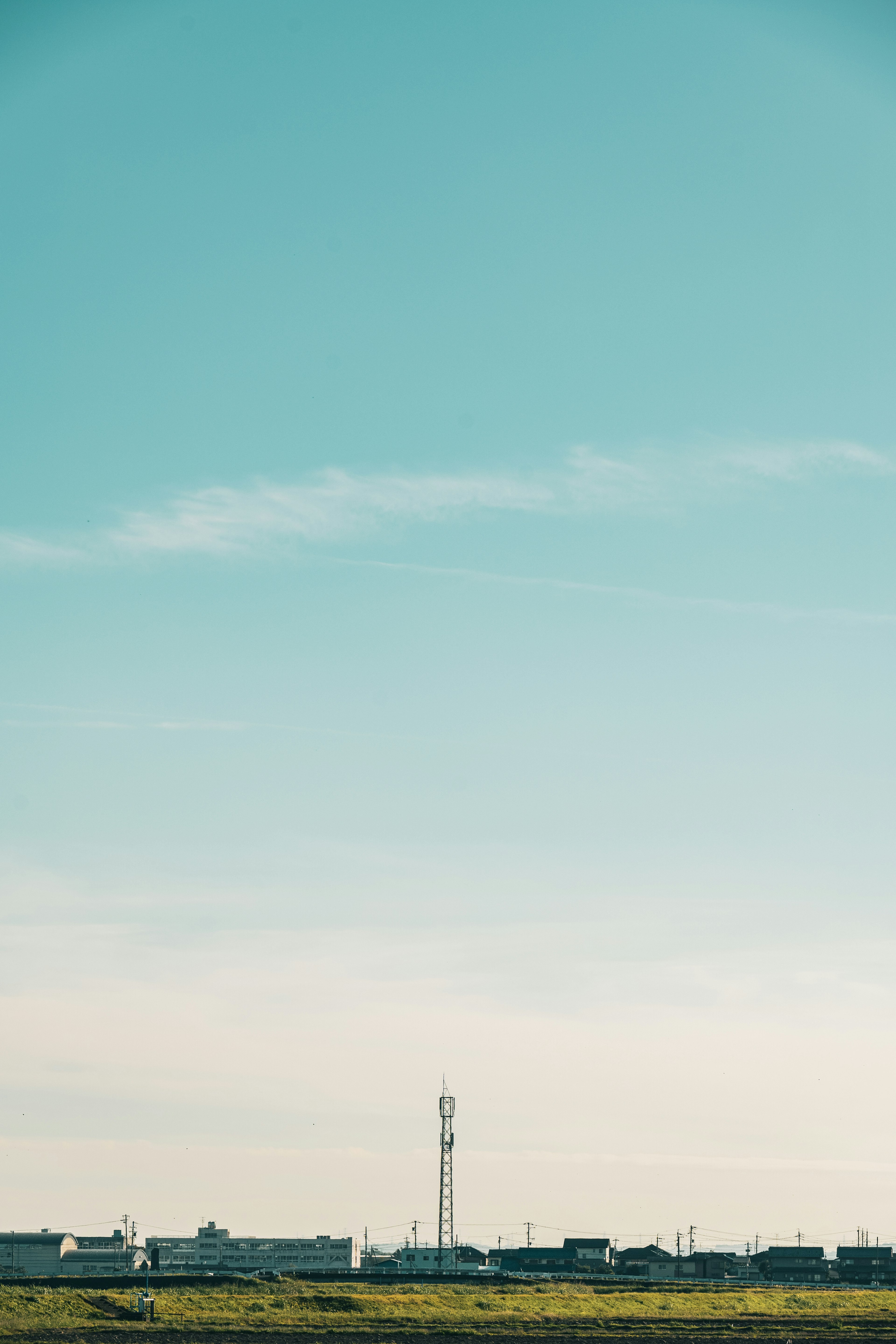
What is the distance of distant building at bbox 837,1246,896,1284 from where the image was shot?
423 ft

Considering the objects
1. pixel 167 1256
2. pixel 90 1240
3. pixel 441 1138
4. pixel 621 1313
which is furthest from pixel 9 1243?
pixel 621 1313

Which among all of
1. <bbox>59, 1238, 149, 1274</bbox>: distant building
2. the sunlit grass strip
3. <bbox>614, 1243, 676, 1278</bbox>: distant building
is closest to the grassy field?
the sunlit grass strip

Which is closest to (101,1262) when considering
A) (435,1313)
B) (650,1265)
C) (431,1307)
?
(650,1265)

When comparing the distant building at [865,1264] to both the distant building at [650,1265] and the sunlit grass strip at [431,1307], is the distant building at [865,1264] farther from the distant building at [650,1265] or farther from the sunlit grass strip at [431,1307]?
the sunlit grass strip at [431,1307]

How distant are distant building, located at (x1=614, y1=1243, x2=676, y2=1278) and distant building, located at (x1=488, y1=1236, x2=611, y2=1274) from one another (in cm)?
220

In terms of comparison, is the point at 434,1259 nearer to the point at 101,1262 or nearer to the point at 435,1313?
the point at 101,1262

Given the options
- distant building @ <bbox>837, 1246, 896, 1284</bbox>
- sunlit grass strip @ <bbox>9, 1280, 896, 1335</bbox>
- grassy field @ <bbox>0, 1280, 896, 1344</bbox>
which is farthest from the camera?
distant building @ <bbox>837, 1246, 896, 1284</bbox>

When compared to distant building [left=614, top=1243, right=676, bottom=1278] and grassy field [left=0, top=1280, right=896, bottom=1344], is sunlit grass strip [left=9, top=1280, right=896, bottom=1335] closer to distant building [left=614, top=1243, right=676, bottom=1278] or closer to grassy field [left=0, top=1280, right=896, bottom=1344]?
grassy field [left=0, top=1280, right=896, bottom=1344]

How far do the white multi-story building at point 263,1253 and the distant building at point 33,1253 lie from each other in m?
10.6

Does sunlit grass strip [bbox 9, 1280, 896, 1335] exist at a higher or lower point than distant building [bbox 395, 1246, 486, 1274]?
higher

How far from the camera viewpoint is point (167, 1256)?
543 ft

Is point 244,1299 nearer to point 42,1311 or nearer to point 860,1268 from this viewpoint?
point 42,1311

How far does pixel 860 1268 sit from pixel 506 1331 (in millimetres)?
88189

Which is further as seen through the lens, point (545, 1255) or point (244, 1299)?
point (545, 1255)
